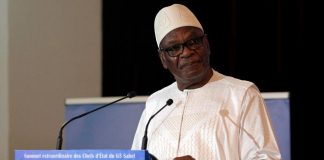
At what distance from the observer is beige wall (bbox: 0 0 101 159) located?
12.9 feet

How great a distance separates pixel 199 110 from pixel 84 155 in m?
0.63

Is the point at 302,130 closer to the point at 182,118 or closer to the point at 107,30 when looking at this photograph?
the point at 182,118

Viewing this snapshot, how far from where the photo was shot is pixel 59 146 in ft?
7.77

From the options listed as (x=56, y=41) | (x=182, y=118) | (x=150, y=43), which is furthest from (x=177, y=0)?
(x=182, y=118)

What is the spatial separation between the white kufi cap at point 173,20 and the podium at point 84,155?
2.47 ft

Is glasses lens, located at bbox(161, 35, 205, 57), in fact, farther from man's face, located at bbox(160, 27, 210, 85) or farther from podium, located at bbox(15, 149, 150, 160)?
podium, located at bbox(15, 149, 150, 160)

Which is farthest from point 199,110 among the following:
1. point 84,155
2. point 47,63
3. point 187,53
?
point 47,63

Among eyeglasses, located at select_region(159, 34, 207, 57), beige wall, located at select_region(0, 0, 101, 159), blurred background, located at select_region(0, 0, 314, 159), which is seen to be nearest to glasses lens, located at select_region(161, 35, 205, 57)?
eyeglasses, located at select_region(159, 34, 207, 57)

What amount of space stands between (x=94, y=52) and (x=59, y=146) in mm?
2087

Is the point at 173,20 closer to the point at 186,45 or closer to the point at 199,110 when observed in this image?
the point at 186,45

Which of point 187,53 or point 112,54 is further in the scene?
point 112,54

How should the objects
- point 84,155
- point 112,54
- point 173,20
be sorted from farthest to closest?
1. point 112,54
2. point 173,20
3. point 84,155

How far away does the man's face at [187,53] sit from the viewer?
7.84 feet

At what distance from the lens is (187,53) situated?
2.38m
